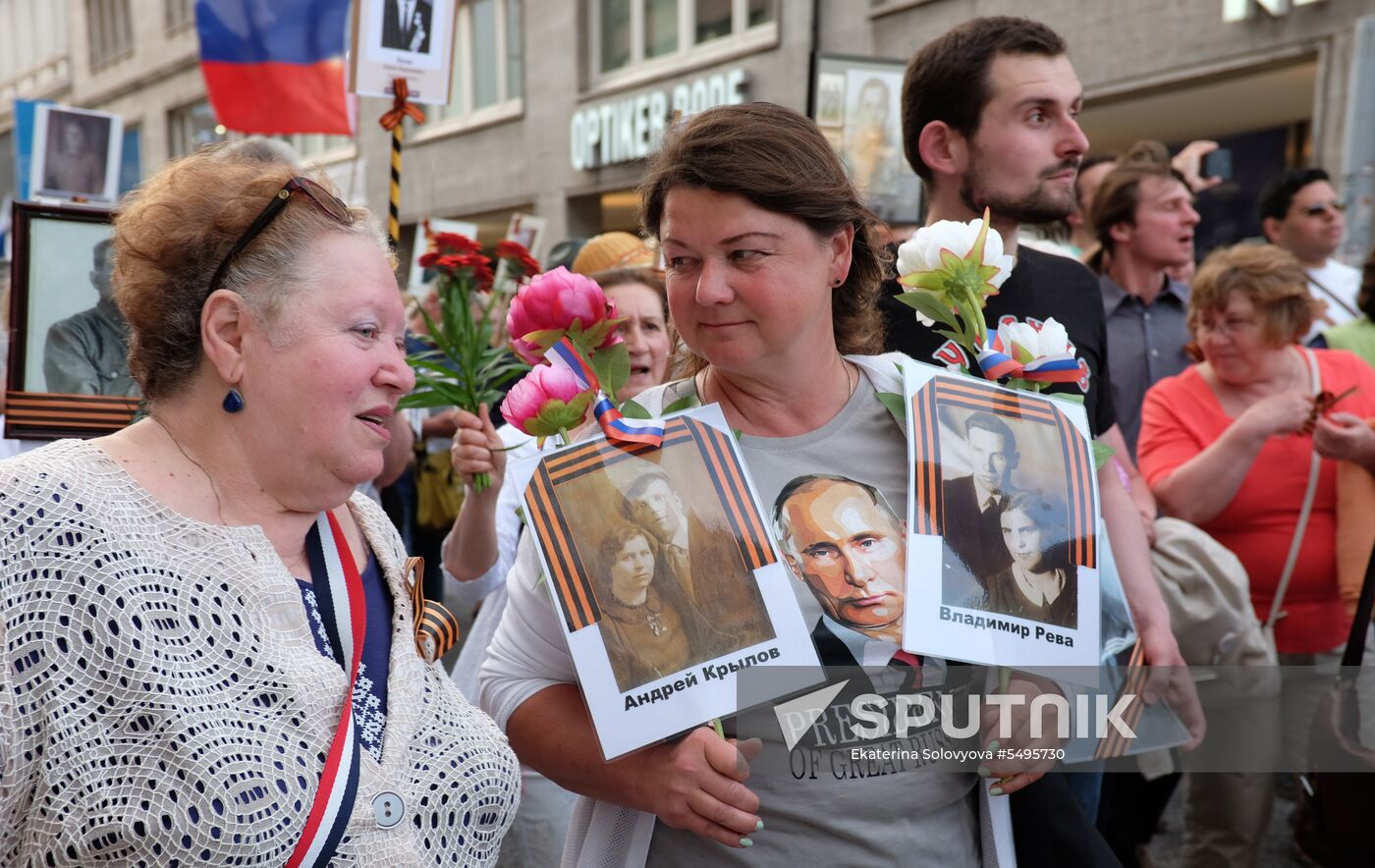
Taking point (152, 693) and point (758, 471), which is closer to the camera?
point (152, 693)

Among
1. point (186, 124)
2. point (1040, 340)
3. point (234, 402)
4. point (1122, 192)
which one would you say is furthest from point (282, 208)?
point (186, 124)

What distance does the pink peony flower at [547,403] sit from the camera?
1.70 metres

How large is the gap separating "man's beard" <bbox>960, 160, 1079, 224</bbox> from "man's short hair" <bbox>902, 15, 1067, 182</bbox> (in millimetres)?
120

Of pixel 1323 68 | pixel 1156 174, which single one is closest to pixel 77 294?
pixel 1156 174

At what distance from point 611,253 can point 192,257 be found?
2.17 metres

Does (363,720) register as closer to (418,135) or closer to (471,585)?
(471,585)

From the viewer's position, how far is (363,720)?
162 centimetres

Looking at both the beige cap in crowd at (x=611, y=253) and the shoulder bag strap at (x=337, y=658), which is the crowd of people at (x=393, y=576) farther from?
the beige cap in crowd at (x=611, y=253)

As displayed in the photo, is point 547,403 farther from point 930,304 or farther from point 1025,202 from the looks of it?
point 1025,202

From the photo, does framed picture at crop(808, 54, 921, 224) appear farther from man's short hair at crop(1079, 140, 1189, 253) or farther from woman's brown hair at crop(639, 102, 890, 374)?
woman's brown hair at crop(639, 102, 890, 374)

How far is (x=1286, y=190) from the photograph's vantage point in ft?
18.5

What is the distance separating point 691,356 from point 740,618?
60 cm

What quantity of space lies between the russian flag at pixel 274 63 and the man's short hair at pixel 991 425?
637cm

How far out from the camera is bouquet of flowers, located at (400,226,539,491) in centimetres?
319
